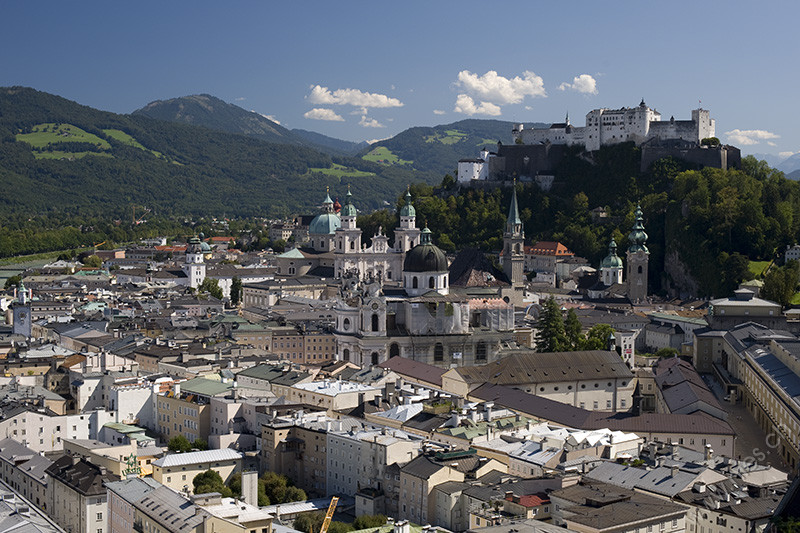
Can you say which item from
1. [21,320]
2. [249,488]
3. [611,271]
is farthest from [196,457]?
[611,271]

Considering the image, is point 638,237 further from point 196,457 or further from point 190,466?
point 190,466

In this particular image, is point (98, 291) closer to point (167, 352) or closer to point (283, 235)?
point (167, 352)

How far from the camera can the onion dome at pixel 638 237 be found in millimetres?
92000

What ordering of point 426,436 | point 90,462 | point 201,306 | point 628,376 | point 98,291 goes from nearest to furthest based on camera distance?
point 90,462 → point 426,436 → point 628,376 → point 201,306 → point 98,291

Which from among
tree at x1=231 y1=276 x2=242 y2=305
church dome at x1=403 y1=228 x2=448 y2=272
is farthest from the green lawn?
tree at x1=231 y1=276 x2=242 y2=305

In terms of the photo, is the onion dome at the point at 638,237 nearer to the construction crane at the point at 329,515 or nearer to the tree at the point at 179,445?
the tree at the point at 179,445

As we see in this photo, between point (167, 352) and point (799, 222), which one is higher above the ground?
point (799, 222)

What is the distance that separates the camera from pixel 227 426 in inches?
1877

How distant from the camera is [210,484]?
1575 inches

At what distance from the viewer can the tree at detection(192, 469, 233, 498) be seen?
39469 millimetres

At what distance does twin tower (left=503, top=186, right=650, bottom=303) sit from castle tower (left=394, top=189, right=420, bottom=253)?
9079mm

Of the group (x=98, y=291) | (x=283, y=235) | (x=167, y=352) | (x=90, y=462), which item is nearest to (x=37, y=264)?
(x=283, y=235)

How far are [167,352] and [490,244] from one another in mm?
48391

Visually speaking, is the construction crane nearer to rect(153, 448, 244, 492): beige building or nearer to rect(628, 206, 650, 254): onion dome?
rect(153, 448, 244, 492): beige building
